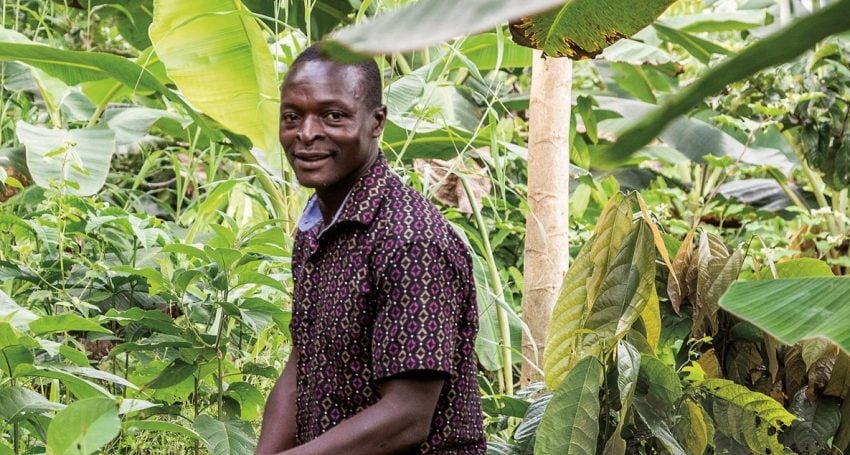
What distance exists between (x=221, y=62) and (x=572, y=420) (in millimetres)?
1445

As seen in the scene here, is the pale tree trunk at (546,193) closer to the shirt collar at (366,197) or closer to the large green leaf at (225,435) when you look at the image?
the large green leaf at (225,435)

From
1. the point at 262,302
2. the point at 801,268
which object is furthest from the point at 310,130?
the point at 801,268

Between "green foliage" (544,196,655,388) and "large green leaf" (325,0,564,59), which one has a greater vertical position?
"large green leaf" (325,0,564,59)

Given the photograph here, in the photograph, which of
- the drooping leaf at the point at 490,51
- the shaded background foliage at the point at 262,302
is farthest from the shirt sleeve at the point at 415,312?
the drooping leaf at the point at 490,51

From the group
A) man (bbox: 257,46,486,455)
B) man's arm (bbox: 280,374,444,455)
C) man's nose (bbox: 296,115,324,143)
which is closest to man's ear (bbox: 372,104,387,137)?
man (bbox: 257,46,486,455)

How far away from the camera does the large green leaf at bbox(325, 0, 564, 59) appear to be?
48cm

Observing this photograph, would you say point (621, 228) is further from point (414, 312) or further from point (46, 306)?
point (46, 306)

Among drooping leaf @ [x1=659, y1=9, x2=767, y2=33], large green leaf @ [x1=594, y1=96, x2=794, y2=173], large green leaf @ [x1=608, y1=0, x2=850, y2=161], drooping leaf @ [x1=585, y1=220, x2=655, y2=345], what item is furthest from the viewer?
drooping leaf @ [x1=659, y1=9, x2=767, y2=33]

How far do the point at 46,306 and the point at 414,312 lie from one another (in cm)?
128

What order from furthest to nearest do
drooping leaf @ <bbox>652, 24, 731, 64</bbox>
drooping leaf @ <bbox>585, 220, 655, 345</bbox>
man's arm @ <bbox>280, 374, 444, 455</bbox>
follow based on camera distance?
drooping leaf @ <bbox>652, 24, 731, 64</bbox> → drooping leaf @ <bbox>585, 220, 655, 345</bbox> → man's arm @ <bbox>280, 374, 444, 455</bbox>

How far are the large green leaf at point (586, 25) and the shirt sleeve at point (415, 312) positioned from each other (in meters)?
0.43

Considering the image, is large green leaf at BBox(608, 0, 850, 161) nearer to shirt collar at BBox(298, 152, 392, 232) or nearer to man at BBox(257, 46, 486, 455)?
man at BBox(257, 46, 486, 455)

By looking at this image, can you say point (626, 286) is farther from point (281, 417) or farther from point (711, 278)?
point (281, 417)

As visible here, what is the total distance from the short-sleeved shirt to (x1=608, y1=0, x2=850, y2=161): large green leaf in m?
1.35
